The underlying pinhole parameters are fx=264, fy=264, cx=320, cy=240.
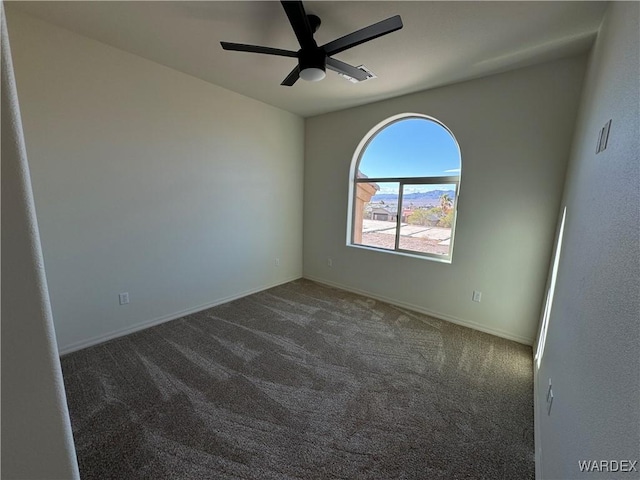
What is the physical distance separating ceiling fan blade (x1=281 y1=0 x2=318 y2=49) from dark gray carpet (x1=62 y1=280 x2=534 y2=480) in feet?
8.10

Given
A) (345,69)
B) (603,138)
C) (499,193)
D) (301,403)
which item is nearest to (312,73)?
(345,69)

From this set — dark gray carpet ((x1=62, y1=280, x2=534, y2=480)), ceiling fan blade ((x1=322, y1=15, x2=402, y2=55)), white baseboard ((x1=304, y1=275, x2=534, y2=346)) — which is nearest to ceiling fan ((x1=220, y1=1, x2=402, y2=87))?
ceiling fan blade ((x1=322, y1=15, x2=402, y2=55))

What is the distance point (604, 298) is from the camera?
931 millimetres

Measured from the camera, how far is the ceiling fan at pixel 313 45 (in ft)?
5.08

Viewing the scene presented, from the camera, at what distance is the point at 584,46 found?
2.12 m

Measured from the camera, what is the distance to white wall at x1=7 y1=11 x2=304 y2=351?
213cm

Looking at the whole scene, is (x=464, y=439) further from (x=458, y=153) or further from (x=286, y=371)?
(x=458, y=153)

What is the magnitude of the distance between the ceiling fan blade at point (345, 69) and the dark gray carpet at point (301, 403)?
241 cm

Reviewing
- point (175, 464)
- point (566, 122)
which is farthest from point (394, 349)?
point (566, 122)

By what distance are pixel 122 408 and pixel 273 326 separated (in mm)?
1413

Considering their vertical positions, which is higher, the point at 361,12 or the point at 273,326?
the point at 361,12

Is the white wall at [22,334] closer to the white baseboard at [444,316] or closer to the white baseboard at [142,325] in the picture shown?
the white baseboard at [142,325]

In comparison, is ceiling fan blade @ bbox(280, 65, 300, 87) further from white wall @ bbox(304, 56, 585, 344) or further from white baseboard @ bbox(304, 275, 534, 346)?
white baseboard @ bbox(304, 275, 534, 346)

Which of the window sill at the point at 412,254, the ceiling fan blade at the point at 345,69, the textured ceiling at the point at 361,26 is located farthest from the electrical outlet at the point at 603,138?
the window sill at the point at 412,254
